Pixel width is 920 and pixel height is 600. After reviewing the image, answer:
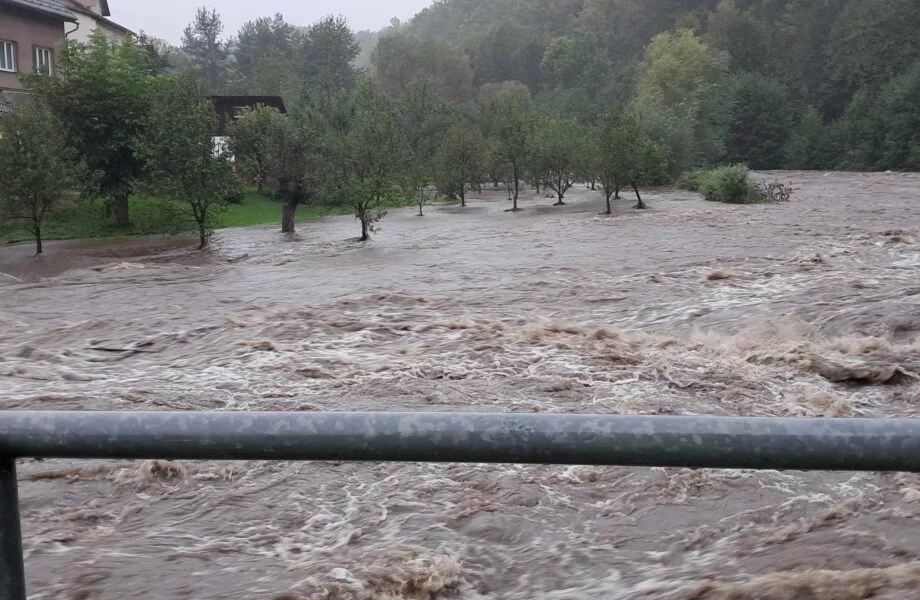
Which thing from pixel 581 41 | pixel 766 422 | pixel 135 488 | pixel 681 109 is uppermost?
pixel 581 41

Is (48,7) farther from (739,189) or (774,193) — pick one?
(774,193)

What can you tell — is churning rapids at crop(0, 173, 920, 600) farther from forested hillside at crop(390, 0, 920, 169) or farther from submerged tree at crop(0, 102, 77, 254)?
forested hillside at crop(390, 0, 920, 169)

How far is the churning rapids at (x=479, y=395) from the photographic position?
5082mm

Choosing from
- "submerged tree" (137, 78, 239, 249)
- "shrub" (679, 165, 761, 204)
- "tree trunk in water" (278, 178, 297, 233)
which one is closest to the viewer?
"submerged tree" (137, 78, 239, 249)

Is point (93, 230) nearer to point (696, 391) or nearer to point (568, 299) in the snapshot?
point (568, 299)

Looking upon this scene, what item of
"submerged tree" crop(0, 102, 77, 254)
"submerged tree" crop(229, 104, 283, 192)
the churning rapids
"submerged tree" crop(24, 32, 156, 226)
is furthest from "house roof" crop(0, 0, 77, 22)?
the churning rapids

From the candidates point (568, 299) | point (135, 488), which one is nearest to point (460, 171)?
point (568, 299)

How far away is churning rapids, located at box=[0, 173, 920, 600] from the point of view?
16.7 ft

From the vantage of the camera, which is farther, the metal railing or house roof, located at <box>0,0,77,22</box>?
house roof, located at <box>0,0,77,22</box>

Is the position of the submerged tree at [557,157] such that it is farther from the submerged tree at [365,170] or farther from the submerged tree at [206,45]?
the submerged tree at [206,45]

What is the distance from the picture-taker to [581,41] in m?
101

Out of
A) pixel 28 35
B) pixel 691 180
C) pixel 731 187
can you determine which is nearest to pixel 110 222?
pixel 28 35

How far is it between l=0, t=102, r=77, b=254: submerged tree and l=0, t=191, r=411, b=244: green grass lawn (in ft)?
6.03

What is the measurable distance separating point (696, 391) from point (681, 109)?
180 ft
